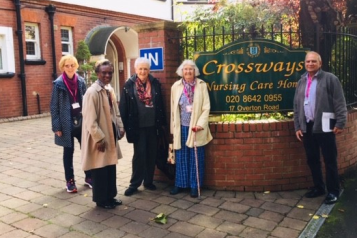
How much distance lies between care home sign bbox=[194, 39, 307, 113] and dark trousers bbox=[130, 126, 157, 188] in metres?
0.88

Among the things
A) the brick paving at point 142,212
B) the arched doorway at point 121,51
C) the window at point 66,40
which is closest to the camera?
the brick paving at point 142,212

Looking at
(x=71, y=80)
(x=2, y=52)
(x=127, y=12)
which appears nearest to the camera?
(x=71, y=80)

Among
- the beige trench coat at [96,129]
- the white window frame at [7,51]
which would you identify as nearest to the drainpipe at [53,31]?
the white window frame at [7,51]

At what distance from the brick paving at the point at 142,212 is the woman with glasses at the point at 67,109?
1.56ft

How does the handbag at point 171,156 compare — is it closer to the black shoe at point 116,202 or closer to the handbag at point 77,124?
the black shoe at point 116,202

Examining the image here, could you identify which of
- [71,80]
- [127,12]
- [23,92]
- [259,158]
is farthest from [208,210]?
[127,12]

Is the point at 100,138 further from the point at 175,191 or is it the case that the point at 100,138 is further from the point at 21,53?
the point at 21,53

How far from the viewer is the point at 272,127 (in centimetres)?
482

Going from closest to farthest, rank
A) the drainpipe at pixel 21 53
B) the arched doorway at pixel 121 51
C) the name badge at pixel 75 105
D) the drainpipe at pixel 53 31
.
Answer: the name badge at pixel 75 105, the drainpipe at pixel 21 53, the drainpipe at pixel 53 31, the arched doorway at pixel 121 51

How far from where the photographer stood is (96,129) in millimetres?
4230

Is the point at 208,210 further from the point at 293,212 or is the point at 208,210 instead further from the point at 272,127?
the point at 272,127

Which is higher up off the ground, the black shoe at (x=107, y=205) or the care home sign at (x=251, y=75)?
the care home sign at (x=251, y=75)

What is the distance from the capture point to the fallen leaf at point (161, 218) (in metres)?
3.98

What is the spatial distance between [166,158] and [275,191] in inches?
58.2
